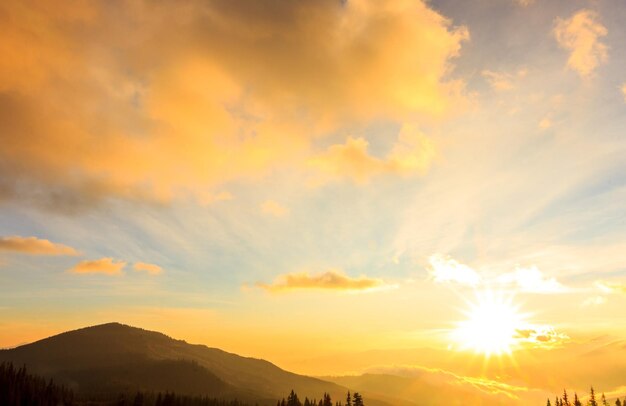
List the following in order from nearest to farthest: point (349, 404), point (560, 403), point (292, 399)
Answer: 1. point (349, 404)
2. point (560, 403)
3. point (292, 399)

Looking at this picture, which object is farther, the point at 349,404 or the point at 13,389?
the point at 13,389

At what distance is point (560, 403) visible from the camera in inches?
5955

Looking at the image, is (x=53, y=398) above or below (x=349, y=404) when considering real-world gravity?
below

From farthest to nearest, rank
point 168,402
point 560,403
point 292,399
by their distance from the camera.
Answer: point 168,402
point 292,399
point 560,403

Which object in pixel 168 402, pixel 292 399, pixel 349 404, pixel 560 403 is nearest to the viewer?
pixel 349 404

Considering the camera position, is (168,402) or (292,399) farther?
(168,402)

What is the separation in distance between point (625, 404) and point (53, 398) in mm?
266236

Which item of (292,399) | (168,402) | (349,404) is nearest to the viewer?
(349,404)

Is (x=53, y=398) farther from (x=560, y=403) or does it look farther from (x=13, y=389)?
(x=560, y=403)

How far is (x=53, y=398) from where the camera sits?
655 feet

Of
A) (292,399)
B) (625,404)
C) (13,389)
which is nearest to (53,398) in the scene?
(13,389)

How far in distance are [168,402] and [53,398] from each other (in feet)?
212

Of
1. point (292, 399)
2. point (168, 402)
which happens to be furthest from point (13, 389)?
point (292, 399)

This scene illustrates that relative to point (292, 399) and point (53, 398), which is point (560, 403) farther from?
point (53, 398)
